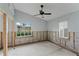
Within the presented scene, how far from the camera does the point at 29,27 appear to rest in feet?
28.2

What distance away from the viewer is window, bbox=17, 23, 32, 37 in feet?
26.2

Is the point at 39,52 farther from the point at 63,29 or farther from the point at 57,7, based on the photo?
the point at 57,7

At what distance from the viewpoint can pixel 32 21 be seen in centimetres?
878

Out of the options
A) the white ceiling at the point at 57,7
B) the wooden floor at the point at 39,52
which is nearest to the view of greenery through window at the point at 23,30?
the wooden floor at the point at 39,52

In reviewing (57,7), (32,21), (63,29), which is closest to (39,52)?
(63,29)

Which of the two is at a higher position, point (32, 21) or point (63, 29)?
point (32, 21)

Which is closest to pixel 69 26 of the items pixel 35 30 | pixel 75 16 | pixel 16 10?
pixel 75 16

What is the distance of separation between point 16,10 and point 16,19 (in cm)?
81

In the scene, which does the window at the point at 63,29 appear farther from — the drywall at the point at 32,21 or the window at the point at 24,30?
the window at the point at 24,30

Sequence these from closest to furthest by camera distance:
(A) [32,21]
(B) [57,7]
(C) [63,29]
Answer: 1. (B) [57,7]
2. (C) [63,29]
3. (A) [32,21]

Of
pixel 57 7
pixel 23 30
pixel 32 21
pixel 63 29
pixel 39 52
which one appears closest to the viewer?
pixel 57 7

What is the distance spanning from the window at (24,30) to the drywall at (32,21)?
0.36 m

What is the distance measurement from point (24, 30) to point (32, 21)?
1.26 metres

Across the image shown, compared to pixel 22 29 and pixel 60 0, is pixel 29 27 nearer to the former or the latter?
pixel 22 29
